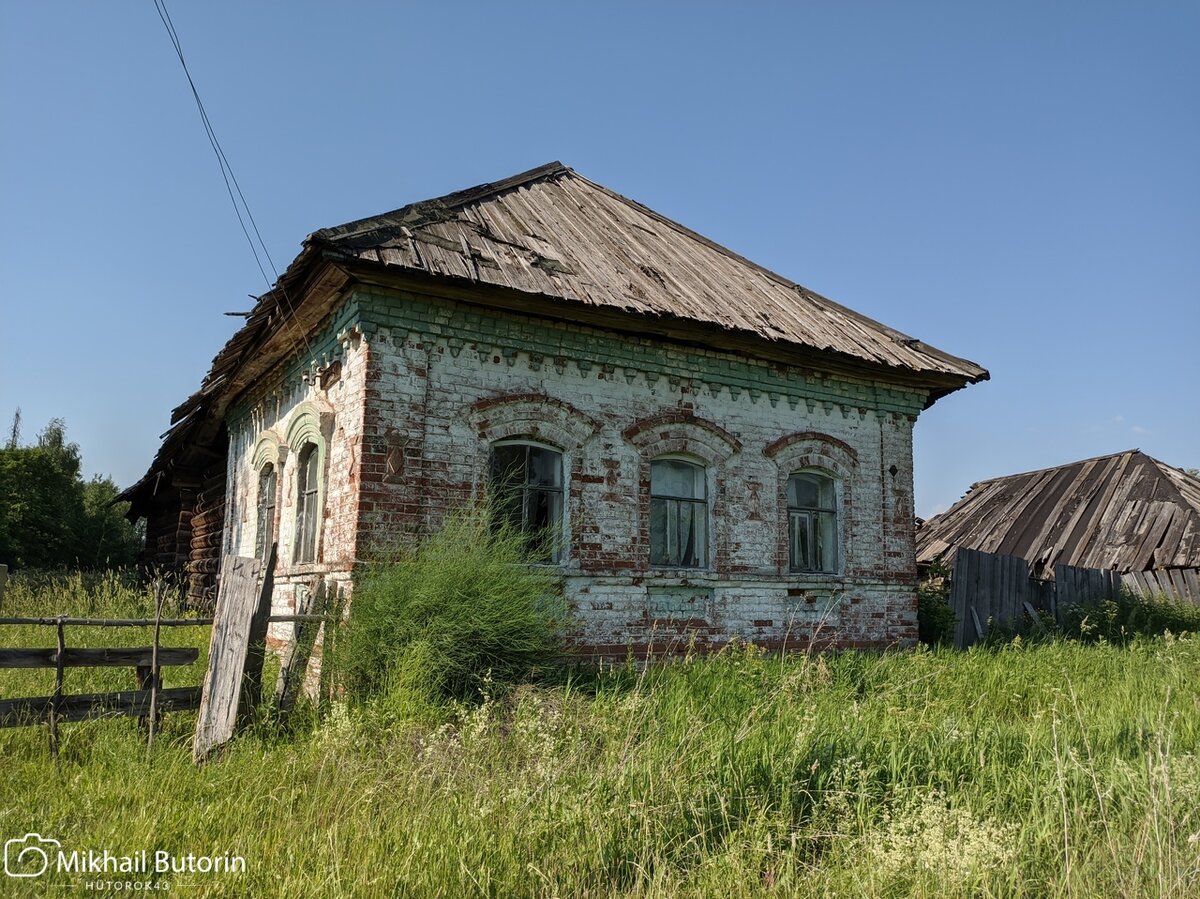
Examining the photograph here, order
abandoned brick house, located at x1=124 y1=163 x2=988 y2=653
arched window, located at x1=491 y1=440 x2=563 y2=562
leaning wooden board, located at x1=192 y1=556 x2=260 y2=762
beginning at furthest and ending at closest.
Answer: arched window, located at x1=491 y1=440 x2=563 y2=562 < abandoned brick house, located at x1=124 y1=163 x2=988 y2=653 < leaning wooden board, located at x1=192 y1=556 x2=260 y2=762

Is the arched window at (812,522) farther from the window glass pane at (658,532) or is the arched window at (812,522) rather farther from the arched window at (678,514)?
the window glass pane at (658,532)

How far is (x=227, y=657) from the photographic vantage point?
18.2 feet

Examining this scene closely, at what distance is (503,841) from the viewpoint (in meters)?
3.65

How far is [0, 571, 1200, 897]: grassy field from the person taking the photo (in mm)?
3469

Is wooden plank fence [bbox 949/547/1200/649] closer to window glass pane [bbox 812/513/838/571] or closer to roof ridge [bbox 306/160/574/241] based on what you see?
window glass pane [bbox 812/513/838/571]

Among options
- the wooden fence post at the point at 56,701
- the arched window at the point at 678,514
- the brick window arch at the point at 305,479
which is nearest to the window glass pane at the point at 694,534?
the arched window at the point at 678,514

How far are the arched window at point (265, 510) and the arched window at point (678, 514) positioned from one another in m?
5.10

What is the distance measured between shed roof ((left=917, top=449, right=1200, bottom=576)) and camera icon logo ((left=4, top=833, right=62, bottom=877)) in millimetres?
16032

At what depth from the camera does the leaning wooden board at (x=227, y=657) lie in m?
5.36

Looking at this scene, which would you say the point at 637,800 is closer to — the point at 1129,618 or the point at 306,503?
the point at 306,503

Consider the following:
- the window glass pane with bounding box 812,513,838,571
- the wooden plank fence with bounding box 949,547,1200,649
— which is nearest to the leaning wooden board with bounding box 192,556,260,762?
the window glass pane with bounding box 812,513,838,571

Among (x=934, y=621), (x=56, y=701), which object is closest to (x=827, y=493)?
(x=934, y=621)

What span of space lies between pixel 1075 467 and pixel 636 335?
14.6m

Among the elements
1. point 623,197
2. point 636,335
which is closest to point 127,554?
point 623,197
